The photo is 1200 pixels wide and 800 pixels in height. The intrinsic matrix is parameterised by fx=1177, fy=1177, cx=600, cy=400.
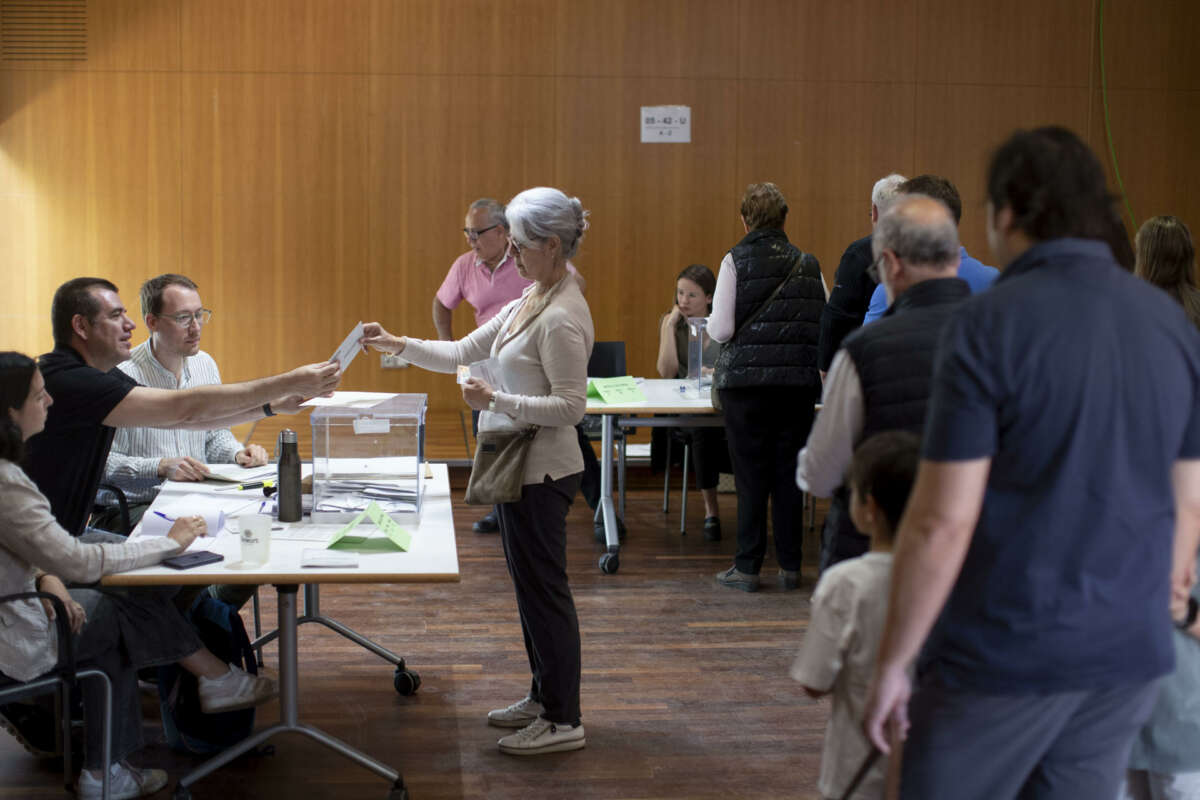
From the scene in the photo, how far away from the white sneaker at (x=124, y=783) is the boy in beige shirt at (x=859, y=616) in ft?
5.93

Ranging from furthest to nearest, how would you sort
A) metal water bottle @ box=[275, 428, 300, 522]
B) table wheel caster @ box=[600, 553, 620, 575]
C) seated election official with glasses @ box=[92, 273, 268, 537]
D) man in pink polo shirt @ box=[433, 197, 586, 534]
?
man in pink polo shirt @ box=[433, 197, 586, 534] < table wheel caster @ box=[600, 553, 620, 575] < seated election official with glasses @ box=[92, 273, 268, 537] < metal water bottle @ box=[275, 428, 300, 522]

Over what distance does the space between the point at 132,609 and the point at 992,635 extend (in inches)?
82.5

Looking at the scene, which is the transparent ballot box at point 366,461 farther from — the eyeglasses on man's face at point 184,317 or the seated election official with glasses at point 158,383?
the eyeglasses on man's face at point 184,317

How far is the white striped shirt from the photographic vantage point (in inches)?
145

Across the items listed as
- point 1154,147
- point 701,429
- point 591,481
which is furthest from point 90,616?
point 1154,147

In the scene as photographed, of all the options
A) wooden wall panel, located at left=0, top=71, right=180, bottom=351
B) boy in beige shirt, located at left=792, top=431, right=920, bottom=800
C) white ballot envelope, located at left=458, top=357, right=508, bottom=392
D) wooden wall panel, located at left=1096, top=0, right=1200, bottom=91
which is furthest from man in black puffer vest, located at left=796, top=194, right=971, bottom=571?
wooden wall panel, located at left=1096, top=0, right=1200, bottom=91

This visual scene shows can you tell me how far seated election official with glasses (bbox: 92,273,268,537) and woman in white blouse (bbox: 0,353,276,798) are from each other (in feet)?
2.65

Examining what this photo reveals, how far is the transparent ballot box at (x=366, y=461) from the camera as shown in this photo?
10.4 feet

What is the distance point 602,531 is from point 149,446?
237 centimetres

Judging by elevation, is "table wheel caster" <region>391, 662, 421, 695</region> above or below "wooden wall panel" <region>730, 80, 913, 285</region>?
below

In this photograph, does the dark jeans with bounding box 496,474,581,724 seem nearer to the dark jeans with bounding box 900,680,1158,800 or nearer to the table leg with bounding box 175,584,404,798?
the table leg with bounding box 175,584,404,798

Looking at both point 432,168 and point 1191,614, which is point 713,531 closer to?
point 432,168

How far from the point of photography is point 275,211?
7770 millimetres

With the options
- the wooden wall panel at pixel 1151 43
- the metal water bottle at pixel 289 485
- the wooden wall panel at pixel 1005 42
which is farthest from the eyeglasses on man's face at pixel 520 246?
the wooden wall panel at pixel 1151 43
